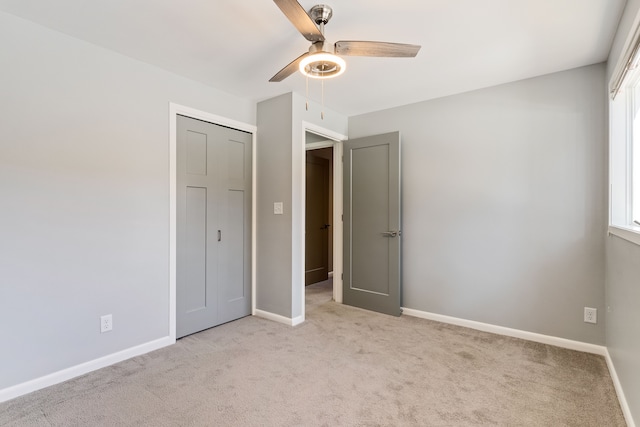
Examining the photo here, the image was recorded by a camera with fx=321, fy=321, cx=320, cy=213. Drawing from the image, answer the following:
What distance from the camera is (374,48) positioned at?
184cm

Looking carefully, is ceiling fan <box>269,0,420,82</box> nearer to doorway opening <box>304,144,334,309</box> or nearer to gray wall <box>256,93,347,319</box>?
gray wall <box>256,93,347,319</box>

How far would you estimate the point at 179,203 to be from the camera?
2873 mm

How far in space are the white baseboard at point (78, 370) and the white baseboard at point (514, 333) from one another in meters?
2.50

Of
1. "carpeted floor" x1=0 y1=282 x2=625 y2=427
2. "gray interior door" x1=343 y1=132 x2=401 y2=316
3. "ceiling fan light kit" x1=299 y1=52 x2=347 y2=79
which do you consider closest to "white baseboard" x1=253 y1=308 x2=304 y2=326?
"carpeted floor" x1=0 y1=282 x2=625 y2=427

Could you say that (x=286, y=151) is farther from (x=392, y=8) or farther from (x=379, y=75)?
(x=392, y=8)

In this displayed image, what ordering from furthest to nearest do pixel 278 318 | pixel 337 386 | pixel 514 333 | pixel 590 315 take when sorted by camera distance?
pixel 278 318, pixel 514 333, pixel 590 315, pixel 337 386

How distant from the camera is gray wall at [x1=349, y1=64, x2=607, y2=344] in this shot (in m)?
2.61

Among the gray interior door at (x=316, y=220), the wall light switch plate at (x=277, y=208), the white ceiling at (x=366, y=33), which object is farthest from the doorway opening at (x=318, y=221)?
the white ceiling at (x=366, y=33)

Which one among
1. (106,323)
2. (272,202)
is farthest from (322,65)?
(106,323)

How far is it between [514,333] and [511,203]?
46.6 inches

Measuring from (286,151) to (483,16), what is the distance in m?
1.97

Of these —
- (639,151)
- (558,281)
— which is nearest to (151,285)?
(558,281)

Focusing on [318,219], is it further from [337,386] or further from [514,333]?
[337,386]

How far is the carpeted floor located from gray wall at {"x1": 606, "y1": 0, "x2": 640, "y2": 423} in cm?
24
